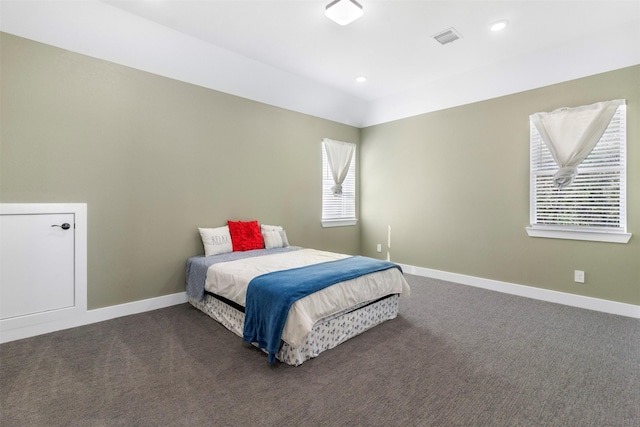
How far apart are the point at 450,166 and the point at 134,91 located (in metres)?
4.31

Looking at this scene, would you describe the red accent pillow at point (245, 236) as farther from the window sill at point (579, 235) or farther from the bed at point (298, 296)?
the window sill at point (579, 235)

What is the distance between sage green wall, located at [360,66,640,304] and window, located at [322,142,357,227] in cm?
26

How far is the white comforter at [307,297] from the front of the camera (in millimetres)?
2242

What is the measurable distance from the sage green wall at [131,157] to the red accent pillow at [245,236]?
0.19 m

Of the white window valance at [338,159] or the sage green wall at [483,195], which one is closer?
the sage green wall at [483,195]

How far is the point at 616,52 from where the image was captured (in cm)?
327

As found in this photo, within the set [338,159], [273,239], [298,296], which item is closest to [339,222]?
[338,159]

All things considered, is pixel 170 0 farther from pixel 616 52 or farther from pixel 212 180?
pixel 616 52

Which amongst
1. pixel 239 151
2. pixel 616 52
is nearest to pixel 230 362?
pixel 239 151

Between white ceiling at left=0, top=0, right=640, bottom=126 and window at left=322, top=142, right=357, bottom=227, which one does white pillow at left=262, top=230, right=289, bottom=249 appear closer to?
window at left=322, top=142, right=357, bottom=227

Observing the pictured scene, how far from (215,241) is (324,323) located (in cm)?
191

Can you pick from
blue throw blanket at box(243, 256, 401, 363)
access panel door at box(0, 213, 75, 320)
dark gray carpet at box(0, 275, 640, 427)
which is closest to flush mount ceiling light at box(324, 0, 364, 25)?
blue throw blanket at box(243, 256, 401, 363)

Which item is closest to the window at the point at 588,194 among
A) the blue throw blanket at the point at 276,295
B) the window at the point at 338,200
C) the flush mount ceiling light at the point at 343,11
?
the blue throw blanket at the point at 276,295

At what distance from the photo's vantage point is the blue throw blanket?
2.24 m
